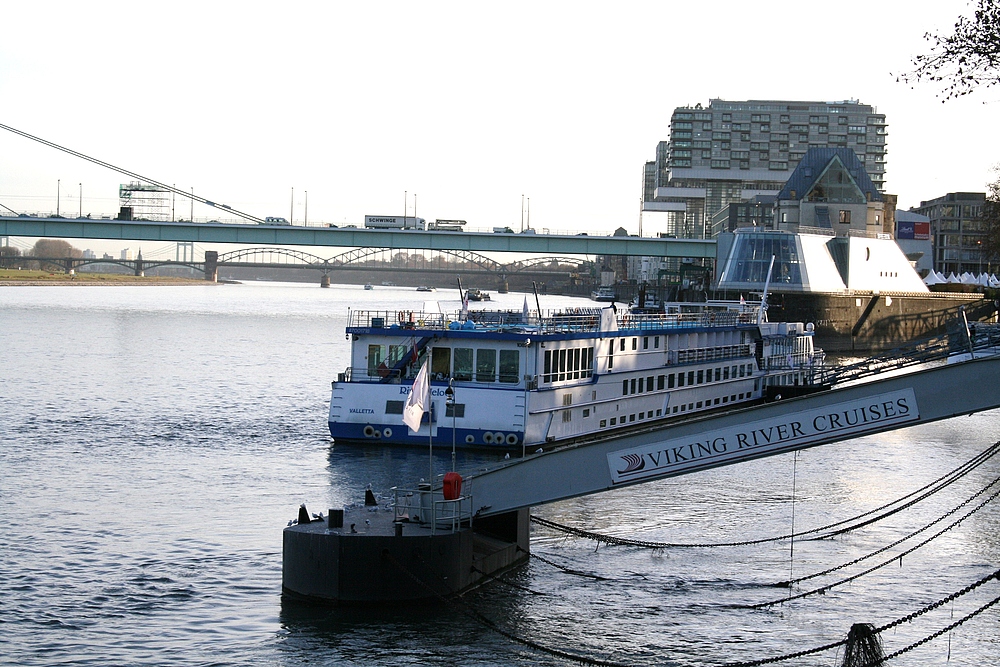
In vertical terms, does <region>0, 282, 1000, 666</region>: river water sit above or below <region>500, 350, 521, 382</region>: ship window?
below

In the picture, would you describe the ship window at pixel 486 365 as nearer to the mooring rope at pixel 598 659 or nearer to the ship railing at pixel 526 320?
the ship railing at pixel 526 320

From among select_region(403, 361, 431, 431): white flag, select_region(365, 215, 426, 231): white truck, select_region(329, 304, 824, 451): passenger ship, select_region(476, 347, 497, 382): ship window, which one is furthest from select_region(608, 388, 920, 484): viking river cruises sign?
select_region(365, 215, 426, 231): white truck

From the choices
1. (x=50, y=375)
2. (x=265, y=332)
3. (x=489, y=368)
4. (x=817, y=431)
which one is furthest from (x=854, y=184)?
(x=817, y=431)

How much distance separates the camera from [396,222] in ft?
Result: 420

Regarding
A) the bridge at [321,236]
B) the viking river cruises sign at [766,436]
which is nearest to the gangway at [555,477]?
the viking river cruises sign at [766,436]

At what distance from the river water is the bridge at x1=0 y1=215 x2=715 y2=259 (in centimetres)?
7003

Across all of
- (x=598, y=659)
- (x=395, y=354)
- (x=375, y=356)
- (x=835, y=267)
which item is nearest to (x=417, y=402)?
(x=598, y=659)

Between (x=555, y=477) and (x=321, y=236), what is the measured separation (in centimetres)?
10326

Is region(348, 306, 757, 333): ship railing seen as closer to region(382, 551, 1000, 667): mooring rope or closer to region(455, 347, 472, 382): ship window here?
region(455, 347, 472, 382): ship window

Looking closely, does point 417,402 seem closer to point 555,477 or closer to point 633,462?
point 555,477

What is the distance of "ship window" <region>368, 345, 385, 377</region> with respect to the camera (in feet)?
134

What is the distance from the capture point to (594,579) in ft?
82.0

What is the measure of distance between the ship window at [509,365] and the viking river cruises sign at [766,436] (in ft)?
57.4

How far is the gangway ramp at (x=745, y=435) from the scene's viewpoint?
63.7ft
